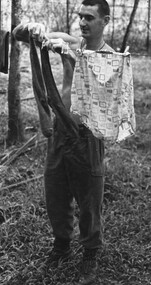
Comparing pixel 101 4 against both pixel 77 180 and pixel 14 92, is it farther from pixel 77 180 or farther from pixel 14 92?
pixel 14 92

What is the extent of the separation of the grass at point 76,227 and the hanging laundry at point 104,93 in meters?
1.22

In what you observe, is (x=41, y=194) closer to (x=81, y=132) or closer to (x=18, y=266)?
(x=18, y=266)

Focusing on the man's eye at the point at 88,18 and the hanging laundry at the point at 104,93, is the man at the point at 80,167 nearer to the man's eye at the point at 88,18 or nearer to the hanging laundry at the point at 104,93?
the man's eye at the point at 88,18

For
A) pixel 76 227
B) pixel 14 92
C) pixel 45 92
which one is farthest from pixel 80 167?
pixel 14 92

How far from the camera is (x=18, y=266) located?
3441 millimetres

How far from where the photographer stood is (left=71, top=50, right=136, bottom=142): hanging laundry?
272 cm

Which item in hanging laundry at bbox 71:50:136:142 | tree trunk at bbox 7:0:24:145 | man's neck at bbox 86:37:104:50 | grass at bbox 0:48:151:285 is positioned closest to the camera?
hanging laundry at bbox 71:50:136:142

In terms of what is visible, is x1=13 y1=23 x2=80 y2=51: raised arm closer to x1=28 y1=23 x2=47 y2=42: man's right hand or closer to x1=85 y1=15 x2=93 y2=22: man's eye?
x1=28 y1=23 x2=47 y2=42: man's right hand

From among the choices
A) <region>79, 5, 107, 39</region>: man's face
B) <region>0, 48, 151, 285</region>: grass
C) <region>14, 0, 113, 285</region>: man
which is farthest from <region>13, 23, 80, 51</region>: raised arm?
<region>0, 48, 151, 285</region>: grass

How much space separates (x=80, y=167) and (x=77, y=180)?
10cm

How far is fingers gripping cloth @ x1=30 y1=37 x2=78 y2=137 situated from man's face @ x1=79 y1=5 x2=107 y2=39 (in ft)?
1.02

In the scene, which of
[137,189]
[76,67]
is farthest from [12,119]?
[76,67]

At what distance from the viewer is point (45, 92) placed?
9.56ft

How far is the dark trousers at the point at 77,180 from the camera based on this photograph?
3.06 metres
